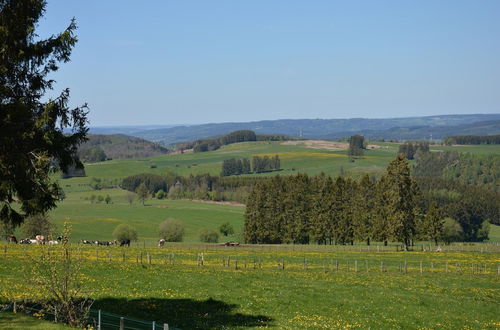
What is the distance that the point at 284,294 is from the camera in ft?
127

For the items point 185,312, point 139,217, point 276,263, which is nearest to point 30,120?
point 185,312

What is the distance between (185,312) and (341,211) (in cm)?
8676

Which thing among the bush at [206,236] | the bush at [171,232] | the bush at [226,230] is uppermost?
the bush at [171,232]

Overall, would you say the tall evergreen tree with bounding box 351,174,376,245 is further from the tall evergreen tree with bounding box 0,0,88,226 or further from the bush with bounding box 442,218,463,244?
the tall evergreen tree with bounding box 0,0,88,226

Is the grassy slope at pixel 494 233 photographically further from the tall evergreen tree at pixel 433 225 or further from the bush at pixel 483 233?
the tall evergreen tree at pixel 433 225

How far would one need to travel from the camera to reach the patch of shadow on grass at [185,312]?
29.8m

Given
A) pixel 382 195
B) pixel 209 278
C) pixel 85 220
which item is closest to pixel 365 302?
pixel 209 278

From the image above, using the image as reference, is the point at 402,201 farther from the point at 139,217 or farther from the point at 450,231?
the point at 139,217

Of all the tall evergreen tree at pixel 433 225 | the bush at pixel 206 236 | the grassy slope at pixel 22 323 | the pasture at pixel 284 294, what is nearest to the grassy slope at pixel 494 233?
the tall evergreen tree at pixel 433 225

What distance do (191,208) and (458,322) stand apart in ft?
532

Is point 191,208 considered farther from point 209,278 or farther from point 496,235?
point 209,278

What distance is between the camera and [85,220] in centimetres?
15038

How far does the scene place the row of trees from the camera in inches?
3856

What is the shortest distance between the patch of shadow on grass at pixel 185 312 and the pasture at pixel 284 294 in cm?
5
